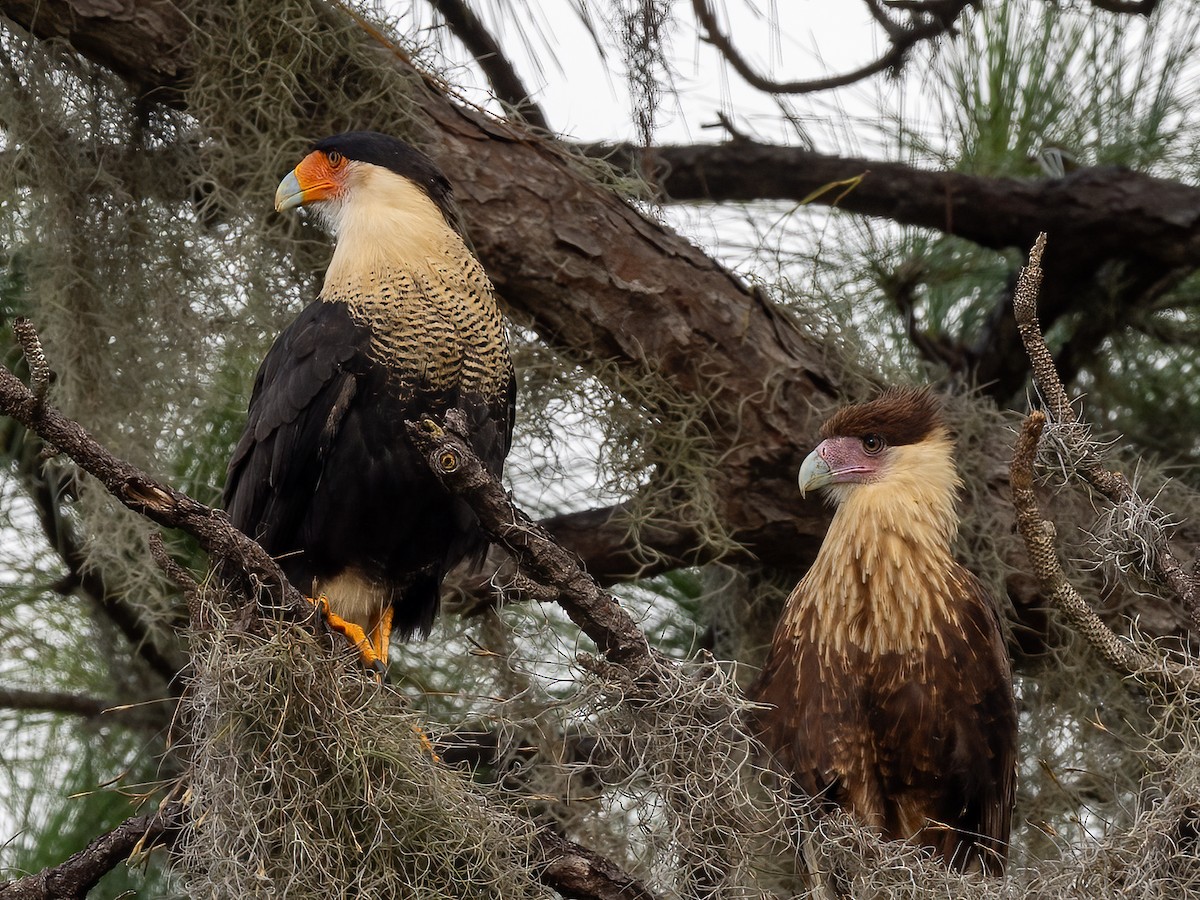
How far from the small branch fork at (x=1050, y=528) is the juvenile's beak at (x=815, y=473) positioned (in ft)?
1.80

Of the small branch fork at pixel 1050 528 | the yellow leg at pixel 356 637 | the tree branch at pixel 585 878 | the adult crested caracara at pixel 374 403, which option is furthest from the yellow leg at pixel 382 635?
the small branch fork at pixel 1050 528

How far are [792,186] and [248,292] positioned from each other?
4.93 ft

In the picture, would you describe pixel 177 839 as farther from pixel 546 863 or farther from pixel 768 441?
pixel 768 441

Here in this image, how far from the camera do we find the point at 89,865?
2.48 meters

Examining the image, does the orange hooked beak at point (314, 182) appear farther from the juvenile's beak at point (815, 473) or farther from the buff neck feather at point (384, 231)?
the juvenile's beak at point (815, 473)

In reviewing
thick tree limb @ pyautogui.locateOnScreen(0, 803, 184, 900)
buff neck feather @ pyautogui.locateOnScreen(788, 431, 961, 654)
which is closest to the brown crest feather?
buff neck feather @ pyautogui.locateOnScreen(788, 431, 961, 654)

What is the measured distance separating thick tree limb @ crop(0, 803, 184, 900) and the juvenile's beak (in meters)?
1.38

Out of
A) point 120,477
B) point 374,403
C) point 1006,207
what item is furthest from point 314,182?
point 1006,207

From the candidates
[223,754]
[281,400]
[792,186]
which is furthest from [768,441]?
[223,754]

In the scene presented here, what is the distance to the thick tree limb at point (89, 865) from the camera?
246 cm

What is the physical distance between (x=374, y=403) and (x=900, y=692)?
1139 mm

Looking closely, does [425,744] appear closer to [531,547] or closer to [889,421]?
[531,547]

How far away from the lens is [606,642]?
2330 mm

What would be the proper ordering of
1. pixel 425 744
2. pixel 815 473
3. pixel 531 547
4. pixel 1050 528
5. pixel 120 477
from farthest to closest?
pixel 815 473
pixel 1050 528
pixel 425 744
pixel 531 547
pixel 120 477
